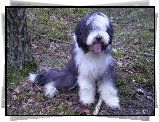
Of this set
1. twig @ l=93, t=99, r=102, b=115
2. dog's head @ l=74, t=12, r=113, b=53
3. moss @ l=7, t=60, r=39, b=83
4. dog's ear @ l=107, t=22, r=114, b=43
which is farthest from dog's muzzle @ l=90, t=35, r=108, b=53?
moss @ l=7, t=60, r=39, b=83

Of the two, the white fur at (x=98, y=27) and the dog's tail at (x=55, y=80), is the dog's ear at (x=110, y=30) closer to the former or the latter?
the white fur at (x=98, y=27)

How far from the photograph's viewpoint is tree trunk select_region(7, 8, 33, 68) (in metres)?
3.73

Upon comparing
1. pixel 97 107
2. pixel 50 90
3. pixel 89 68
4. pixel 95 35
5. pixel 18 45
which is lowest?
pixel 97 107

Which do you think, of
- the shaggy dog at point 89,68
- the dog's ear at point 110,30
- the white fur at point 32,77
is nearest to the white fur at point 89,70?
the shaggy dog at point 89,68

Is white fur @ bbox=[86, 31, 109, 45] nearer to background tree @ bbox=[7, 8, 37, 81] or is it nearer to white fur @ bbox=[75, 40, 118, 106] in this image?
white fur @ bbox=[75, 40, 118, 106]

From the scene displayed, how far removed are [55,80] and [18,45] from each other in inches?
17.2

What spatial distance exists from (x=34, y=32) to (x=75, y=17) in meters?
0.38

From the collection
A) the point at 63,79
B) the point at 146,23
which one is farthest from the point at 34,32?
the point at 146,23

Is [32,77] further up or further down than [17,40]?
further down

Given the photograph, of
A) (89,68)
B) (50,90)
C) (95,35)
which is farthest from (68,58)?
(95,35)

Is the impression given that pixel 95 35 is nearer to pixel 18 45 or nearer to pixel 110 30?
pixel 110 30

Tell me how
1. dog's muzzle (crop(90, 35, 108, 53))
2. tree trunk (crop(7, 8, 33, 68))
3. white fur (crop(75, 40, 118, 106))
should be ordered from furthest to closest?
tree trunk (crop(7, 8, 33, 68)) → white fur (crop(75, 40, 118, 106)) → dog's muzzle (crop(90, 35, 108, 53))

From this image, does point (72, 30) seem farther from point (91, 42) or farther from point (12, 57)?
point (12, 57)

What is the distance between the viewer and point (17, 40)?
3.83 metres
